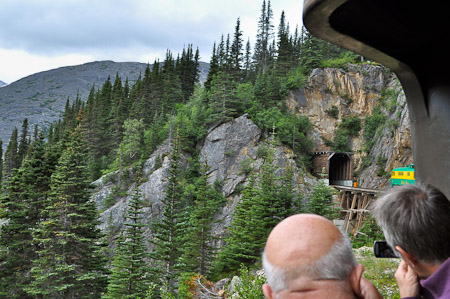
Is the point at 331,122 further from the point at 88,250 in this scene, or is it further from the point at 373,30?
the point at 373,30

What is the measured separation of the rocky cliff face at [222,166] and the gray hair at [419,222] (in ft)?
101

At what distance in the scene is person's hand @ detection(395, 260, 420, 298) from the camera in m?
1.30

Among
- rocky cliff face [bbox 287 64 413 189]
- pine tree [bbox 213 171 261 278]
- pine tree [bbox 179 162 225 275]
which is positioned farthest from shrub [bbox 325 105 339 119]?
pine tree [bbox 213 171 261 278]

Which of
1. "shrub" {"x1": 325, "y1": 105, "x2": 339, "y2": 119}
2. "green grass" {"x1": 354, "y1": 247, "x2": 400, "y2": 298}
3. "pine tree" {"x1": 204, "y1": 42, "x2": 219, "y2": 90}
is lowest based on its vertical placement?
"green grass" {"x1": 354, "y1": 247, "x2": 400, "y2": 298}

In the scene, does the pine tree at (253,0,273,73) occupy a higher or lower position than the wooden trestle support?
higher

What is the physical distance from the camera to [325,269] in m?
0.99

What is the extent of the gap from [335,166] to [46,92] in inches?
6122

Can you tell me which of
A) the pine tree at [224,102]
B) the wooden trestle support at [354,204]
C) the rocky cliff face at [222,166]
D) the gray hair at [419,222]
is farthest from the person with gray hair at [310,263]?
the pine tree at [224,102]

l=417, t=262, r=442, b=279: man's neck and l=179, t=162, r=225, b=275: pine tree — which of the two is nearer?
l=417, t=262, r=442, b=279: man's neck

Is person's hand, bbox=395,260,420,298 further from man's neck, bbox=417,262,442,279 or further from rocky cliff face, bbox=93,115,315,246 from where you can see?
rocky cliff face, bbox=93,115,315,246

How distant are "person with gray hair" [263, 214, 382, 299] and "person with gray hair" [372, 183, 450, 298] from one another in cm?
38

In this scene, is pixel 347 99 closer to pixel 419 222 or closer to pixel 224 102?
pixel 224 102

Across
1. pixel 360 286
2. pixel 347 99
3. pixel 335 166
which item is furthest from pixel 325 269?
pixel 347 99

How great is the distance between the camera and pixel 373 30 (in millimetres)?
2578
